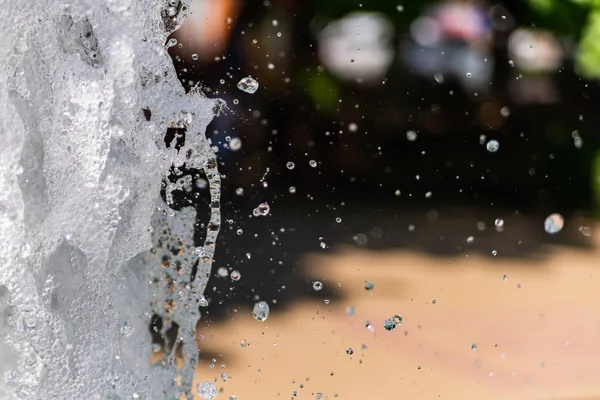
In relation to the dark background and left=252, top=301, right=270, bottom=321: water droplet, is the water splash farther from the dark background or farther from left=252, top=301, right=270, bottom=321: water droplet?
the dark background

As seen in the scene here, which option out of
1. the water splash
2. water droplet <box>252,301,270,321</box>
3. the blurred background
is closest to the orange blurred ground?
Answer: the blurred background

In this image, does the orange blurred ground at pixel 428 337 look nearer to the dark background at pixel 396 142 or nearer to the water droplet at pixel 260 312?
the water droplet at pixel 260 312

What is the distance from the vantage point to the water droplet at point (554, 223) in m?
8.25

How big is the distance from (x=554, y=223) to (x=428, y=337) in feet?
15.0

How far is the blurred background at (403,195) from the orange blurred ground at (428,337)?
17 millimetres

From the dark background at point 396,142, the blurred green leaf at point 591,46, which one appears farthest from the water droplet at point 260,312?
Answer: the blurred green leaf at point 591,46

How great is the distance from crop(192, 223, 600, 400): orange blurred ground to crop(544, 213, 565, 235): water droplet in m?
1.71

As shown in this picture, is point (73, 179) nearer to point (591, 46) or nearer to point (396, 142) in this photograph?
point (591, 46)

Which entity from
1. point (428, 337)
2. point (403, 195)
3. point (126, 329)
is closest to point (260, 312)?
point (126, 329)

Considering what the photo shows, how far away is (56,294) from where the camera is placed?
1715mm

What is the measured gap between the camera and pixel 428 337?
4848mm

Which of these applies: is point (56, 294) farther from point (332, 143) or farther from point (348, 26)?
point (348, 26)

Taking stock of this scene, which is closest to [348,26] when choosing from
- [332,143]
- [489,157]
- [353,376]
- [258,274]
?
[332,143]

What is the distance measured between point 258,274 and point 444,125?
183 inches
